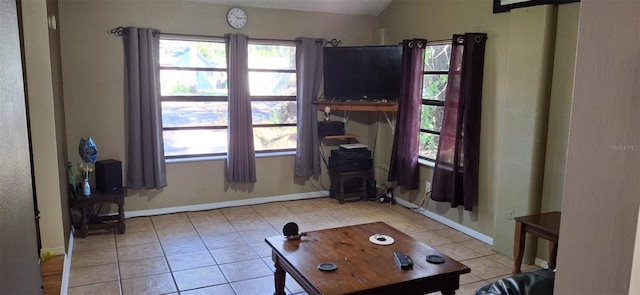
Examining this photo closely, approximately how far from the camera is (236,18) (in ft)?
16.5

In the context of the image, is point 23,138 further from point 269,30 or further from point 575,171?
point 269,30

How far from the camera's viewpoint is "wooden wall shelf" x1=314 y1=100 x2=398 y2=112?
203 inches

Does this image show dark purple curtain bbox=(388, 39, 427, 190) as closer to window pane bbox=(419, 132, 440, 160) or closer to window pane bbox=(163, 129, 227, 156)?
window pane bbox=(419, 132, 440, 160)

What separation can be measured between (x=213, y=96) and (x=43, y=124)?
2.22m

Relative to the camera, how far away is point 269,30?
524 cm

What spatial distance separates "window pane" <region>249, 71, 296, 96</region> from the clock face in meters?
0.55

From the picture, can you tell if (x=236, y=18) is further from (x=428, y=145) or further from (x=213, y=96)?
(x=428, y=145)

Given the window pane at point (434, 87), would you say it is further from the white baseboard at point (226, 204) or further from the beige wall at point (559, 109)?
the white baseboard at point (226, 204)

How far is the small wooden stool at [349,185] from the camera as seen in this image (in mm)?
5535

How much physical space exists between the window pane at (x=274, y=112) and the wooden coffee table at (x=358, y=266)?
2557 millimetres

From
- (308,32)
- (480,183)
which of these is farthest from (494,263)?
(308,32)

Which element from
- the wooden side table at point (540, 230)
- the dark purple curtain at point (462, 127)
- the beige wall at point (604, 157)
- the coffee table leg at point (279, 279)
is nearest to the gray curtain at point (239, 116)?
the dark purple curtain at point (462, 127)

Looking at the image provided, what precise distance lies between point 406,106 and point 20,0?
354 centimetres

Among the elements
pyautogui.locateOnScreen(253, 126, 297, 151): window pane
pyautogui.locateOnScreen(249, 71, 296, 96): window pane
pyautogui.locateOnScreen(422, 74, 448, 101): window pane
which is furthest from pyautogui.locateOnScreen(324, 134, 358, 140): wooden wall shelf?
pyautogui.locateOnScreen(422, 74, 448, 101): window pane
